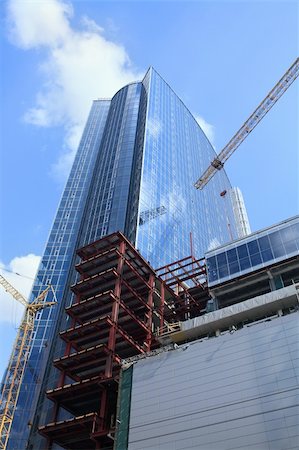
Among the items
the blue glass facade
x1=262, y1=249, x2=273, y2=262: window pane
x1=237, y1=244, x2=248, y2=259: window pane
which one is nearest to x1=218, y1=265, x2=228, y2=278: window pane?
the blue glass facade

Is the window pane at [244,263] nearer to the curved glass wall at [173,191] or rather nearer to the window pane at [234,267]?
the window pane at [234,267]

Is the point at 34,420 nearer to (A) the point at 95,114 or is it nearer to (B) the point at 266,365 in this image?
(B) the point at 266,365

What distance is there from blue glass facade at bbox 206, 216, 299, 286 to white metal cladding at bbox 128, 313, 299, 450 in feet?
71.9

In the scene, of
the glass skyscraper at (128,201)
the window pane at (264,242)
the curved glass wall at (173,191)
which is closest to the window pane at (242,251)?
the window pane at (264,242)

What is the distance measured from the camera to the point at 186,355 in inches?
2140

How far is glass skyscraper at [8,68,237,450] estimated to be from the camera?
107306mm

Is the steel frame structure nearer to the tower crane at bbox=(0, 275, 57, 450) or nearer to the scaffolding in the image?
the scaffolding

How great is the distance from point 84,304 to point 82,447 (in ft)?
68.4

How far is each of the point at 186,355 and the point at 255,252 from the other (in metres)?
25.3

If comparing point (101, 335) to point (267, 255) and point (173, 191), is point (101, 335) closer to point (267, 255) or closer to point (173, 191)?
point (267, 255)

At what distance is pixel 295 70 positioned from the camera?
117 meters

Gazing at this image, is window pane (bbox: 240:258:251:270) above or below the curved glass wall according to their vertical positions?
below

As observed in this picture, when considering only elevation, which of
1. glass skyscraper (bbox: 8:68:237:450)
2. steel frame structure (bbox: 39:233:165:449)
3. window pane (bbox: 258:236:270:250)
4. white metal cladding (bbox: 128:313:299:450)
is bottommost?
white metal cladding (bbox: 128:313:299:450)

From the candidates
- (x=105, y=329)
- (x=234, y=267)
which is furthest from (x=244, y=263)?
(x=105, y=329)
